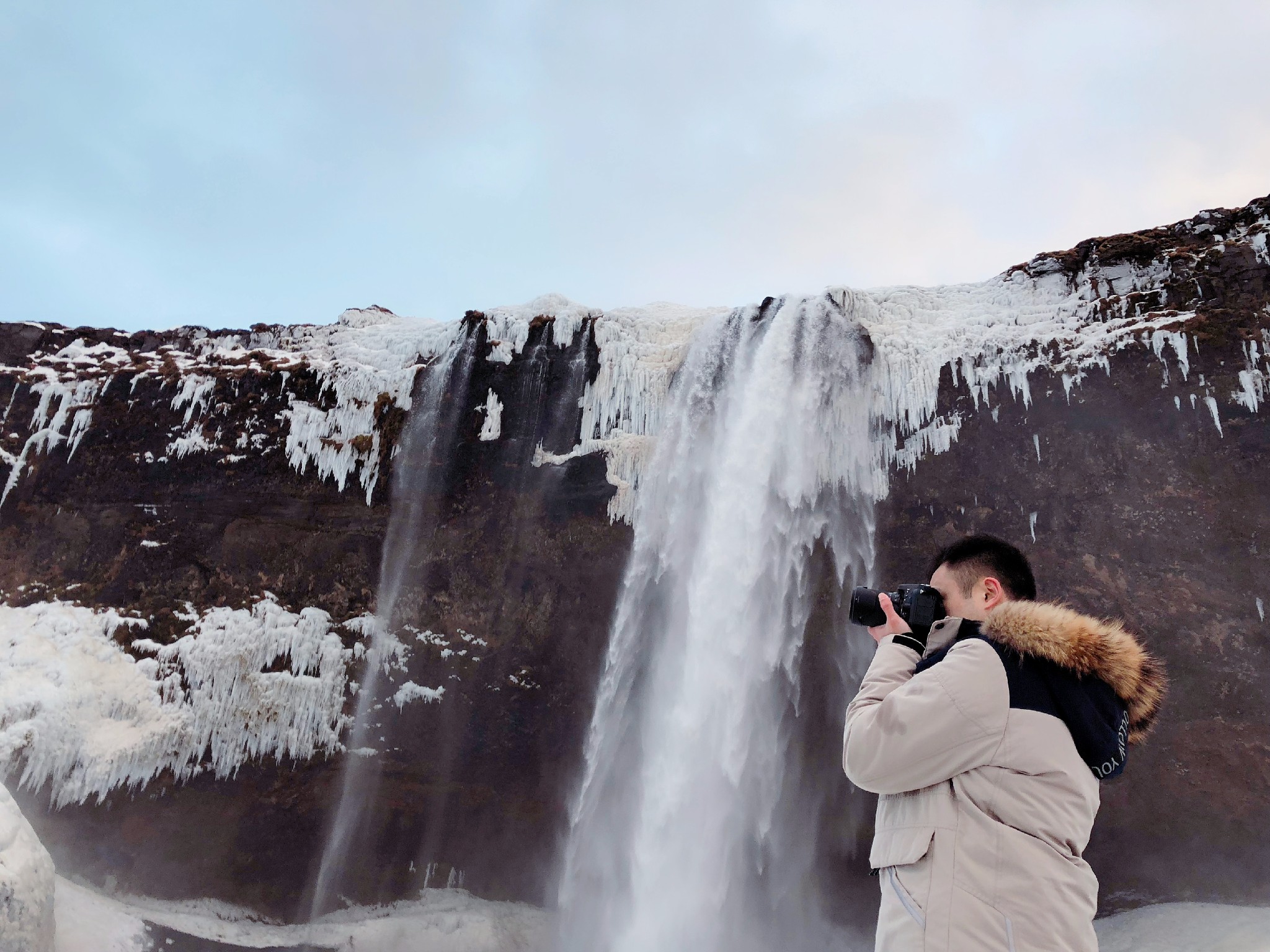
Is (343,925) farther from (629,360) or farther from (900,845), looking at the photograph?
(900,845)

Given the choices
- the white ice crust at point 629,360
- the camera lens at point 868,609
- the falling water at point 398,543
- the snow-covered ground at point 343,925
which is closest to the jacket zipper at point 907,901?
the camera lens at point 868,609

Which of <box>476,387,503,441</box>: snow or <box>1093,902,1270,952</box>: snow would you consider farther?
<box>476,387,503,441</box>: snow

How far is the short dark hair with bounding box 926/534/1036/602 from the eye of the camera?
2586 millimetres

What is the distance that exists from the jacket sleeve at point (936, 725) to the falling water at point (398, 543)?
12.0 meters

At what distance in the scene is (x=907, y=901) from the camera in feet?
6.39

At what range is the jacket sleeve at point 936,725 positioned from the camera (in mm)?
2016

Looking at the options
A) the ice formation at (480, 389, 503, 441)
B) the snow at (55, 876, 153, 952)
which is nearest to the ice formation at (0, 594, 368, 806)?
the snow at (55, 876, 153, 952)

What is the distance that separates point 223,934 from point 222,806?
1811 mm

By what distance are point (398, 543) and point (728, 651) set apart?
19.6 ft

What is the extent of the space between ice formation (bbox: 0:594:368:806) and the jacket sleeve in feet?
40.1

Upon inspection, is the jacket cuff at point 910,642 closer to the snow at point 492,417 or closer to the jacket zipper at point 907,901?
the jacket zipper at point 907,901

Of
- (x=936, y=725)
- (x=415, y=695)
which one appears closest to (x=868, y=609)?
(x=936, y=725)

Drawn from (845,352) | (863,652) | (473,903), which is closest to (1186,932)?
(863,652)

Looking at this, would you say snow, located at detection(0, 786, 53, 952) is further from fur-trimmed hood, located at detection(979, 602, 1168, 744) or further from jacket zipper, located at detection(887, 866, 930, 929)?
fur-trimmed hood, located at detection(979, 602, 1168, 744)
